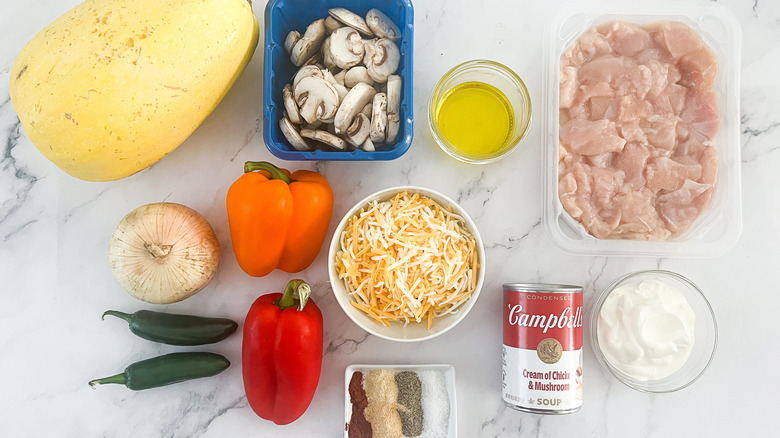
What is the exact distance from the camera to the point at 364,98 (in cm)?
123

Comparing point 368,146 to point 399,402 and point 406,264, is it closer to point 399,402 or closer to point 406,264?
point 406,264

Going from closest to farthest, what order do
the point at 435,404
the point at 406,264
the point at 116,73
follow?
the point at 116,73 < the point at 406,264 < the point at 435,404

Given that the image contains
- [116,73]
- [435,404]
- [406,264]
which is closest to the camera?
[116,73]

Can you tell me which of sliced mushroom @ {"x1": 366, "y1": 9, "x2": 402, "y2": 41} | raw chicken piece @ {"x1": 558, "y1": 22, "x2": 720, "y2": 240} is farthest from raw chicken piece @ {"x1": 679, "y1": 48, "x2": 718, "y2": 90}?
sliced mushroom @ {"x1": 366, "y1": 9, "x2": 402, "y2": 41}

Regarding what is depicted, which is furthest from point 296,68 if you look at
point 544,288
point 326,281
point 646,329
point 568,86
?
point 646,329

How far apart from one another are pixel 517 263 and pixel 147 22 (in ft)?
3.28

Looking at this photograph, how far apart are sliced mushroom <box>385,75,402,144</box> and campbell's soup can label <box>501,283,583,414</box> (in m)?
0.45

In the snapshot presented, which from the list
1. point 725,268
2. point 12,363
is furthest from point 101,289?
point 725,268

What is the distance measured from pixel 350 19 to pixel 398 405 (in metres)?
0.91

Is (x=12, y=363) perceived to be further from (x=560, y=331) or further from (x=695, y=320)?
(x=695, y=320)

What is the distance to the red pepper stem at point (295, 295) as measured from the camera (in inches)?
46.4

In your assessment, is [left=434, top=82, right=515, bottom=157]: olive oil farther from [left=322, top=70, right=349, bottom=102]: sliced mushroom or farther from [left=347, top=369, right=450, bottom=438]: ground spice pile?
[left=347, top=369, right=450, bottom=438]: ground spice pile

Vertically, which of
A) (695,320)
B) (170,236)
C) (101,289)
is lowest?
(695,320)

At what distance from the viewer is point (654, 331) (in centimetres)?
122
